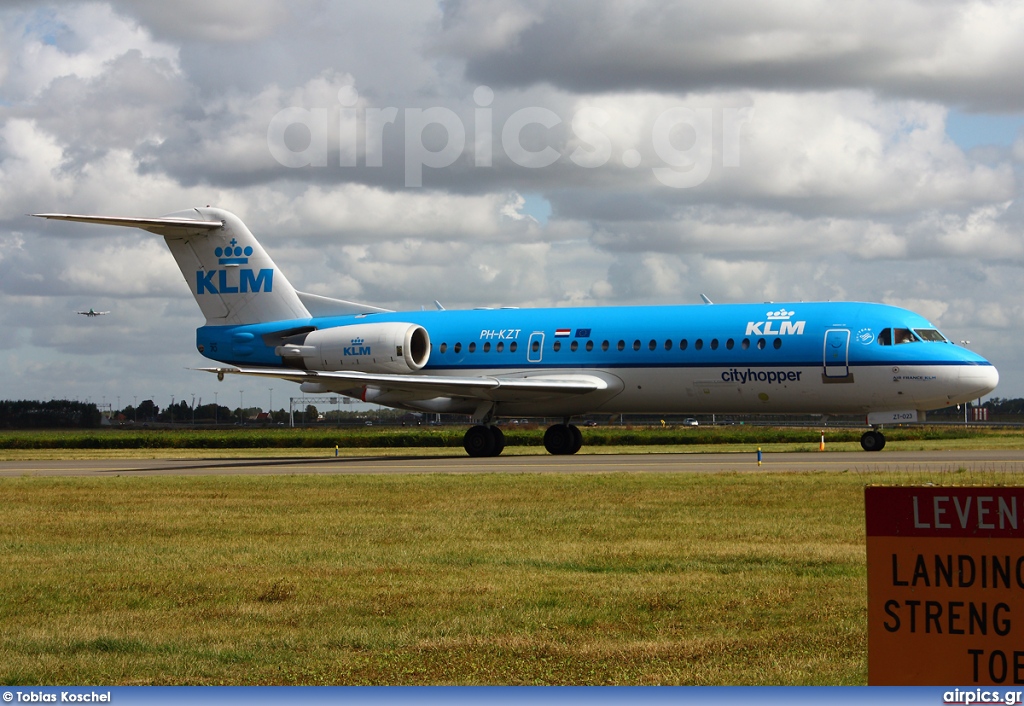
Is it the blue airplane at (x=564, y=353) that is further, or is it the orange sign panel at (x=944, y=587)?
the blue airplane at (x=564, y=353)

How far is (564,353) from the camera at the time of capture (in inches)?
1332

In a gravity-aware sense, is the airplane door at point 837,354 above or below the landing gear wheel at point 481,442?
above

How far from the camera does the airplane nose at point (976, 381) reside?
2970 centimetres

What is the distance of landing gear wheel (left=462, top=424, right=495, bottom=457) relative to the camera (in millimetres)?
34688

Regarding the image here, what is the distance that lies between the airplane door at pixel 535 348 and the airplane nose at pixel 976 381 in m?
11.4

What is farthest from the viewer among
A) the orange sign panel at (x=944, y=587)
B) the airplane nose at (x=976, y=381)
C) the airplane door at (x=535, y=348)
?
the airplane door at (x=535, y=348)

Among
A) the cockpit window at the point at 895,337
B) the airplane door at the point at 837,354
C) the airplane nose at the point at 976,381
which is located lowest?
the airplane nose at the point at 976,381

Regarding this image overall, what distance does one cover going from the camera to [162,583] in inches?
419

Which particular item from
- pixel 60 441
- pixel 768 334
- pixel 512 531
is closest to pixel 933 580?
pixel 512 531

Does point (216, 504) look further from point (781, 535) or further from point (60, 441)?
point (60, 441)

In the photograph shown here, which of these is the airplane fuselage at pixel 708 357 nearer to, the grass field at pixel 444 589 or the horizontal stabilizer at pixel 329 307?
the horizontal stabilizer at pixel 329 307

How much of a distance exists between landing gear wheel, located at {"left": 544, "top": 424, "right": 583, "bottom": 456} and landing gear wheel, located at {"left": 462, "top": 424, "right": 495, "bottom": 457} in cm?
185

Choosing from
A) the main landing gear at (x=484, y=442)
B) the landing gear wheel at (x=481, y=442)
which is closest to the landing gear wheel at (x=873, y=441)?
the main landing gear at (x=484, y=442)

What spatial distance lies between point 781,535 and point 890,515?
8689 millimetres
